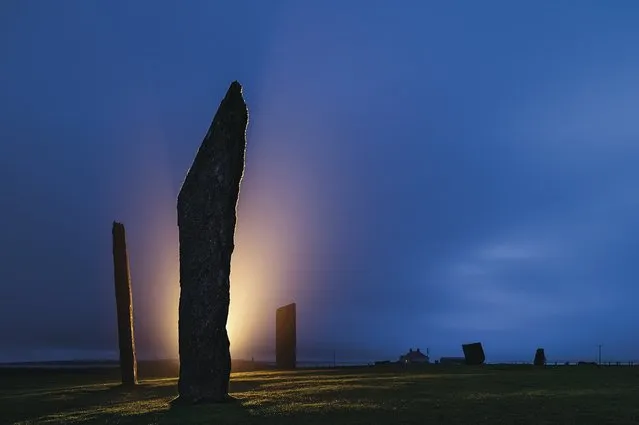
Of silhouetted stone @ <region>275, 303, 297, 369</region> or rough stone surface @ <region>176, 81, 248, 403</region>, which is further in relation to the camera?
silhouetted stone @ <region>275, 303, 297, 369</region>

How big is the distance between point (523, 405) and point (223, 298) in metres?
7.87

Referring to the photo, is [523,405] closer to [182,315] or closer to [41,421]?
[182,315]

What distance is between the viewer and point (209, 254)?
57.5 ft

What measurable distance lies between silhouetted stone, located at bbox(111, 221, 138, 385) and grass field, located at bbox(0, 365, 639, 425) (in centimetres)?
314

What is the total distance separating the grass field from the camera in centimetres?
1329

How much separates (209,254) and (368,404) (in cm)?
568

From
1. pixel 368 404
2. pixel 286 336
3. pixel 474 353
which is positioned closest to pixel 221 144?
pixel 368 404

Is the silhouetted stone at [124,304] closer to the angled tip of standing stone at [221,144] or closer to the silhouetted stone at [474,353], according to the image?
the angled tip of standing stone at [221,144]

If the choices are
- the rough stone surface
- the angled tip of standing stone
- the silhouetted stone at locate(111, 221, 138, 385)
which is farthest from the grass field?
the angled tip of standing stone

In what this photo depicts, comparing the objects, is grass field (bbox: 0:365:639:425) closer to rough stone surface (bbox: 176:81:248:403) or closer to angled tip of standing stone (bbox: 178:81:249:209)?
rough stone surface (bbox: 176:81:248:403)

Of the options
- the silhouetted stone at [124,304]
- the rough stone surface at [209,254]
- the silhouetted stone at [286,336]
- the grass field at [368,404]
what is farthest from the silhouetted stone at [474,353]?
the rough stone surface at [209,254]

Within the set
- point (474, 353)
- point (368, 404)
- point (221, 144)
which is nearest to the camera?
Answer: point (368, 404)

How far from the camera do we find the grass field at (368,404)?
13.3 meters

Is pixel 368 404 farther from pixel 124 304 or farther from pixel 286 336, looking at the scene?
pixel 286 336
